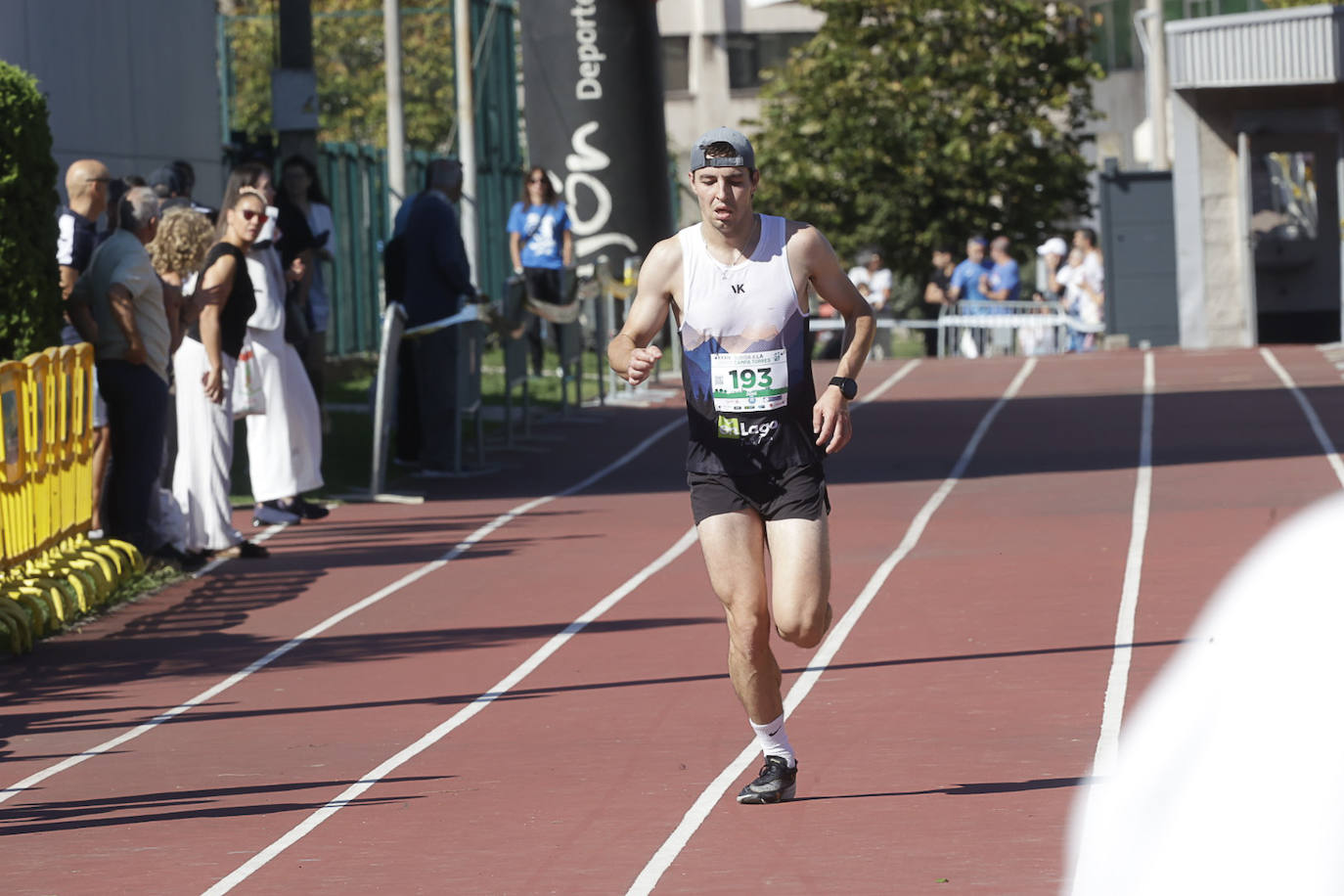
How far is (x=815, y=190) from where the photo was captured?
3772 cm

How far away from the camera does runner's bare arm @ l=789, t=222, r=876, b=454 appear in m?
6.37

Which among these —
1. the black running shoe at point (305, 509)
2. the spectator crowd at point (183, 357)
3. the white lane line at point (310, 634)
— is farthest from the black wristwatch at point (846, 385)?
the black running shoe at point (305, 509)

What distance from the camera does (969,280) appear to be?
3078 cm

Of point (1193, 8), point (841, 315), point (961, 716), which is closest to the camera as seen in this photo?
point (841, 315)

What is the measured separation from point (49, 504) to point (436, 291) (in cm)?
585

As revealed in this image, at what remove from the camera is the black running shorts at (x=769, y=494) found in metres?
6.42

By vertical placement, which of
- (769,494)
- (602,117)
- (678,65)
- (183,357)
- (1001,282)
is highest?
(678,65)

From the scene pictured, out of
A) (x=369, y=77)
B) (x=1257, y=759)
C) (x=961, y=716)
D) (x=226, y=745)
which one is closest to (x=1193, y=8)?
(x=369, y=77)

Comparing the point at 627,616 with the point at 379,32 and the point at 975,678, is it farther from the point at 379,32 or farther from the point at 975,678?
the point at 379,32

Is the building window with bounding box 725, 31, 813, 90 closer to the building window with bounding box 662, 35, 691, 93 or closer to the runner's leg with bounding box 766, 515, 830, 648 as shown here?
the building window with bounding box 662, 35, 691, 93

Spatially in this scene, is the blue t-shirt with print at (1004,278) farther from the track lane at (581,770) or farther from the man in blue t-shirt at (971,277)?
the track lane at (581,770)

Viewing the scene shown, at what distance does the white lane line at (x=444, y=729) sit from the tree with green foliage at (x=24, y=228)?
10.4 ft

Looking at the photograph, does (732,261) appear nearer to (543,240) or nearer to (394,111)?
(543,240)

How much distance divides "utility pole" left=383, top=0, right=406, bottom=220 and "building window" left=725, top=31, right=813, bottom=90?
33.4 m
